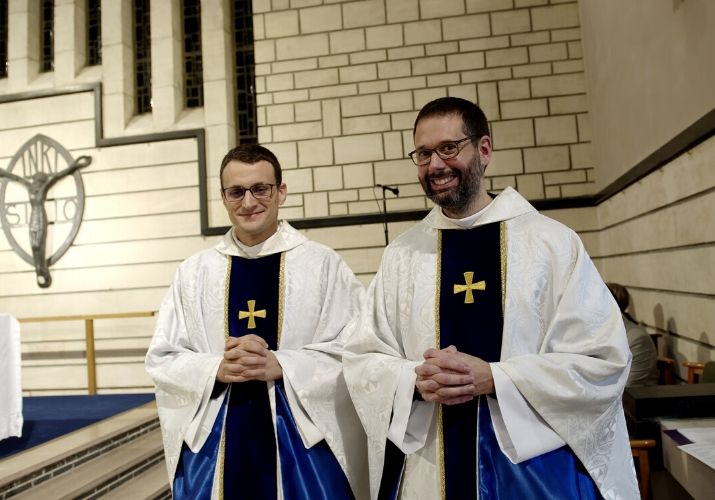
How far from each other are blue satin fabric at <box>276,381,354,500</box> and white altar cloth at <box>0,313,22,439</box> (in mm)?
2813

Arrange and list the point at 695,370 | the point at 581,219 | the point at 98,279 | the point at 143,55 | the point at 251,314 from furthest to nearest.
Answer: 1. the point at 143,55
2. the point at 98,279
3. the point at 581,219
4. the point at 695,370
5. the point at 251,314

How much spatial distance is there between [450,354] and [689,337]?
9.20 feet

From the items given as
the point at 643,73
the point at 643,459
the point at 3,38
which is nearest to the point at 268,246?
the point at 643,459

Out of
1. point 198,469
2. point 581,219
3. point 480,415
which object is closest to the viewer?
point 480,415

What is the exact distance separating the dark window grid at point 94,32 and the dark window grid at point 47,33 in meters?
0.49

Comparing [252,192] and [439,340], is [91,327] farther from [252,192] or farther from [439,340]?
[439,340]

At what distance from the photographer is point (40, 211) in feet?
23.1

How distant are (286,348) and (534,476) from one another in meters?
0.93

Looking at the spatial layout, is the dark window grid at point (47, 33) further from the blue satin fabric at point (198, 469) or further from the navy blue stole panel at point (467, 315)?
the navy blue stole panel at point (467, 315)

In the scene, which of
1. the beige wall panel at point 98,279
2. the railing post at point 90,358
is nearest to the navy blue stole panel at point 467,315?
the beige wall panel at point 98,279

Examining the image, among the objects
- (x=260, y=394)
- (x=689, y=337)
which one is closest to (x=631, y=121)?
(x=689, y=337)

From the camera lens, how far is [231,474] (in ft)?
6.36

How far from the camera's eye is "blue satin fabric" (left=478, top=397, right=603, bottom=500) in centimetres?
143

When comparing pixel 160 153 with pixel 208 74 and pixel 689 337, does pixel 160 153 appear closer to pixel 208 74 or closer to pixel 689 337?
pixel 208 74
